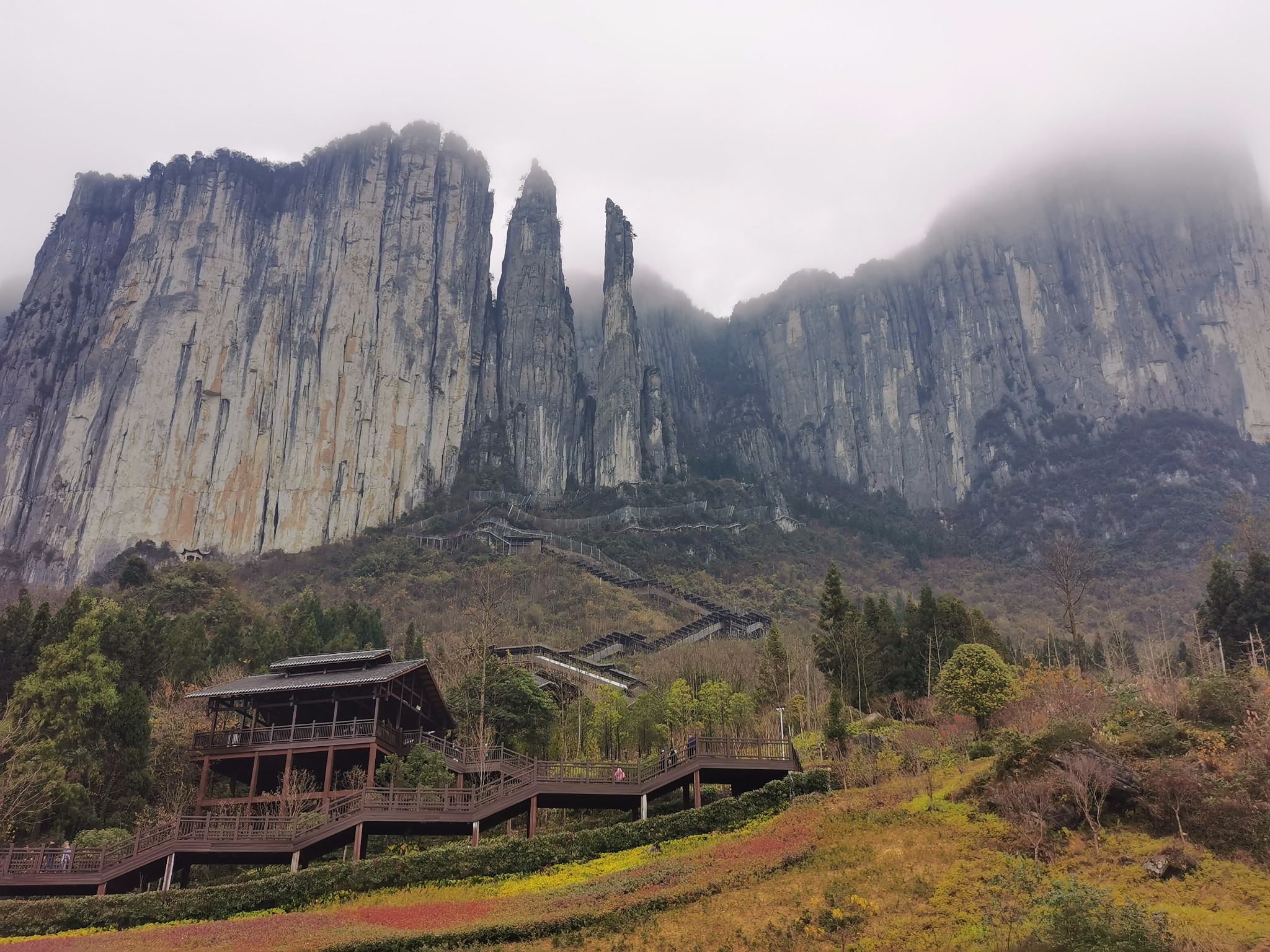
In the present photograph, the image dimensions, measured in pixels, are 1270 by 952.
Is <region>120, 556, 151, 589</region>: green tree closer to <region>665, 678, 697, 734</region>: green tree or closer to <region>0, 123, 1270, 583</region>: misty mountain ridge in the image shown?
<region>0, 123, 1270, 583</region>: misty mountain ridge

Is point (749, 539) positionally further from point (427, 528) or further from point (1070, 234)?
point (1070, 234)

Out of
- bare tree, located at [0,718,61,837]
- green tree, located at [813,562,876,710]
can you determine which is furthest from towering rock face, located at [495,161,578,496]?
bare tree, located at [0,718,61,837]

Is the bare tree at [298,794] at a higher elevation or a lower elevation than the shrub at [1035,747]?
lower

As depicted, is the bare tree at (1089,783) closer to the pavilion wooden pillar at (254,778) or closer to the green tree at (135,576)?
the pavilion wooden pillar at (254,778)

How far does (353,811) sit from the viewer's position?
2786cm

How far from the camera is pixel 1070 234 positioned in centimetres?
14300

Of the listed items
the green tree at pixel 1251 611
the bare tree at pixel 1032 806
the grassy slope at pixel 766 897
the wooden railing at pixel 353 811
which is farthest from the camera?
Result: the green tree at pixel 1251 611

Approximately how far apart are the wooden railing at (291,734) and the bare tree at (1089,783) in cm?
2198

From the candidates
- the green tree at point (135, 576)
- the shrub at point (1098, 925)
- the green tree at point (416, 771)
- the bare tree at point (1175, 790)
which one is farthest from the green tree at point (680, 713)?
the green tree at point (135, 576)

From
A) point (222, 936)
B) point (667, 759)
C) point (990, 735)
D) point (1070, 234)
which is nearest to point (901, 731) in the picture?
point (990, 735)

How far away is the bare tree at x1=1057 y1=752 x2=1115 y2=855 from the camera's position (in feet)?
72.4

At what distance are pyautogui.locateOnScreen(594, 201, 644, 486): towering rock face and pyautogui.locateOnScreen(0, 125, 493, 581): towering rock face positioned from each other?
19865 mm

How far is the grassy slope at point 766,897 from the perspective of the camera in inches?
739

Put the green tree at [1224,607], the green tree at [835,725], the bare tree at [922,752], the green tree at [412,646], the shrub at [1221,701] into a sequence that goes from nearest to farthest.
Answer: the shrub at [1221,701], the bare tree at [922,752], the green tree at [835,725], the green tree at [1224,607], the green tree at [412,646]
